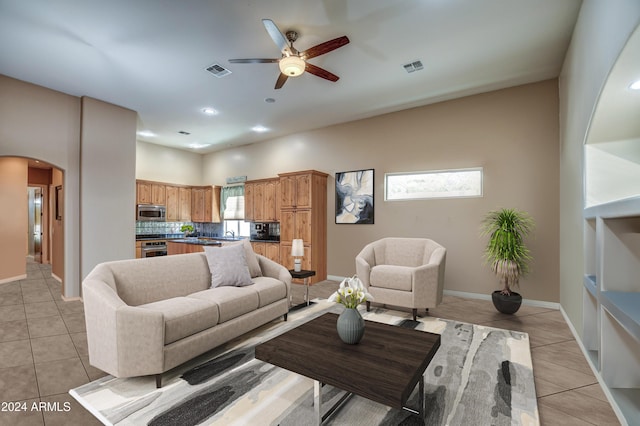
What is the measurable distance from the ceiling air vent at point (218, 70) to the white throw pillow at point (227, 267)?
245 centimetres

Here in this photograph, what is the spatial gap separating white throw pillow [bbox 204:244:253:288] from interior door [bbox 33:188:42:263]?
8.67 meters

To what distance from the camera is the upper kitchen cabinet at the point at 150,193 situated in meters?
7.12

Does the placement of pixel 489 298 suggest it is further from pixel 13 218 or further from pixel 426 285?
pixel 13 218

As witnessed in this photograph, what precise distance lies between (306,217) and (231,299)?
322 centimetres

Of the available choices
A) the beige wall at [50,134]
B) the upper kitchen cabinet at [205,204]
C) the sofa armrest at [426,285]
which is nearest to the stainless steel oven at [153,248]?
the upper kitchen cabinet at [205,204]

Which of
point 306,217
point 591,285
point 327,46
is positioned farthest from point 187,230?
→ point 591,285

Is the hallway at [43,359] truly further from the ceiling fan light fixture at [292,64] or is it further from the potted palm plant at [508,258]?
the potted palm plant at [508,258]

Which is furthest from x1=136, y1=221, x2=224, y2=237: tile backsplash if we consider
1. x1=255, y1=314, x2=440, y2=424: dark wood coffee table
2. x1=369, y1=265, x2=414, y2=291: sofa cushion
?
x1=255, y1=314, x2=440, y2=424: dark wood coffee table

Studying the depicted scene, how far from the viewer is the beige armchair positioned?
368cm

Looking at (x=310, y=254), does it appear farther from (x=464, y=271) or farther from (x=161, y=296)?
(x=161, y=296)

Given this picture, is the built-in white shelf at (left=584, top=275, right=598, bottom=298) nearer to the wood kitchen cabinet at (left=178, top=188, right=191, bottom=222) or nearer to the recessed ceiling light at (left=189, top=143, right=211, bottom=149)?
the recessed ceiling light at (left=189, top=143, right=211, bottom=149)

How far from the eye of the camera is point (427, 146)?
518 cm

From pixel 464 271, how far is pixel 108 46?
591 cm

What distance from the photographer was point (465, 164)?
4.84 meters
